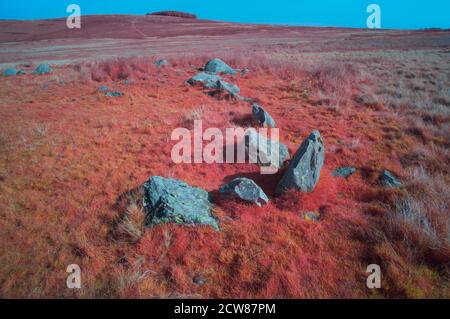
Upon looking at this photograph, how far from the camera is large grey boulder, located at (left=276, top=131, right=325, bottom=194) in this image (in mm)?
4383

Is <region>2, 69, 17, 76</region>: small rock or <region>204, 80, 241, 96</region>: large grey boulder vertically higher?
<region>2, 69, 17, 76</region>: small rock

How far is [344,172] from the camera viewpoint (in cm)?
540

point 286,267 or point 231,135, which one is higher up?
point 231,135

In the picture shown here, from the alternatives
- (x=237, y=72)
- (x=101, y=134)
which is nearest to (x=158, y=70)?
(x=237, y=72)

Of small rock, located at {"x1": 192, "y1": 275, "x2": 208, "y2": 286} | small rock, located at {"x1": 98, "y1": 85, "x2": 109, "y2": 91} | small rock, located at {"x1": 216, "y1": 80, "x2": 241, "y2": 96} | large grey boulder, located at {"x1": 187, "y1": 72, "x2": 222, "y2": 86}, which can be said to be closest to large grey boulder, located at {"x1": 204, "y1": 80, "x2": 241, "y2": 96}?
small rock, located at {"x1": 216, "y1": 80, "x2": 241, "y2": 96}

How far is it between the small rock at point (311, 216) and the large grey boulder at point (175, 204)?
4.82 feet

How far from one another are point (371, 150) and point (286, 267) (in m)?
4.67

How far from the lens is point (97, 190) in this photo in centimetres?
469

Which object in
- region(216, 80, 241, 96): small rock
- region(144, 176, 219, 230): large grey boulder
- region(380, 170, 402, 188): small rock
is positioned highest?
region(216, 80, 241, 96): small rock

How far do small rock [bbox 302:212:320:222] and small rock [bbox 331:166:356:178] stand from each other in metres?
1.62

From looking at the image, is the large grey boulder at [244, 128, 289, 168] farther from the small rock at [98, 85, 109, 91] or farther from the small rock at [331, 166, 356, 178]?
the small rock at [98, 85, 109, 91]

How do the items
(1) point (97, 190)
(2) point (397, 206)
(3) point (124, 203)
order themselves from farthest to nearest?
1. (1) point (97, 190)
2. (3) point (124, 203)
3. (2) point (397, 206)
